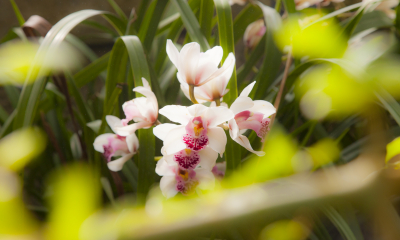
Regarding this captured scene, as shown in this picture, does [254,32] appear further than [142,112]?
Yes

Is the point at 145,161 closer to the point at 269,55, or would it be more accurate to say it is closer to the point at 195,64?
the point at 195,64

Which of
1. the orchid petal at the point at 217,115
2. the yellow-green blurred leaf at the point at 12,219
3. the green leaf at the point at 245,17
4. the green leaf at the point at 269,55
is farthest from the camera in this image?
the green leaf at the point at 245,17

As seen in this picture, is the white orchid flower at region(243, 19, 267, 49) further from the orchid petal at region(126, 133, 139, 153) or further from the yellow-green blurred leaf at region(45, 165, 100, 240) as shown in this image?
the yellow-green blurred leaf at region(45, 165, 100, 240)

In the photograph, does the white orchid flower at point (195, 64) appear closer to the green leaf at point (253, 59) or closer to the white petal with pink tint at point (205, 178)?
the white petal with pink tint at point (205, 178)

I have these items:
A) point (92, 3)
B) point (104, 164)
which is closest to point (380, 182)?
point (104, 164)

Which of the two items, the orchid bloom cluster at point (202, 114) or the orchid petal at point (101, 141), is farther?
the orchid petal at point (101, 141)

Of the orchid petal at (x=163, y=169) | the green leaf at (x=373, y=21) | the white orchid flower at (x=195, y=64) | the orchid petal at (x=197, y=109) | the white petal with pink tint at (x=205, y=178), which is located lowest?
the green leaf at (x=373, y=21)

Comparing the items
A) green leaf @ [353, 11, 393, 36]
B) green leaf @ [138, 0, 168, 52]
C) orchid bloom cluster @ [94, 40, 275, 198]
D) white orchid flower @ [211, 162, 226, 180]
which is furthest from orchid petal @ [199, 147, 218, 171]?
green leaf @ [353, 11, 393, 36]

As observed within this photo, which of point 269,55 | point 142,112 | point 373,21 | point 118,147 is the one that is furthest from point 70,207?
point 373,21

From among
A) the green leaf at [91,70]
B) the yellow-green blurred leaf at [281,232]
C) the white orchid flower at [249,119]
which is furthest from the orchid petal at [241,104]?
the green leaf at [91,70]
